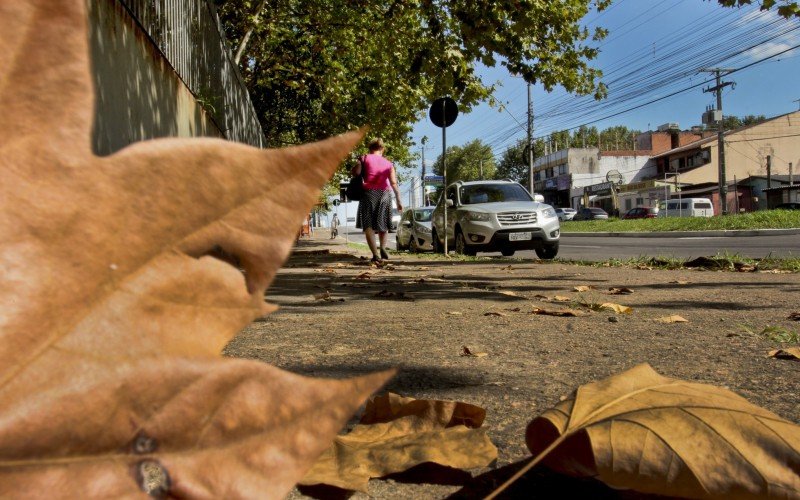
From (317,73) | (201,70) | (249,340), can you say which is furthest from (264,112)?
(249,340)

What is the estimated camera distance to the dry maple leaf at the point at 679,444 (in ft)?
2.21

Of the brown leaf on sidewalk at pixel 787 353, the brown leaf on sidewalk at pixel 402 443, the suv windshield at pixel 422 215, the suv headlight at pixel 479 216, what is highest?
the suv windshield at pixel 422 215

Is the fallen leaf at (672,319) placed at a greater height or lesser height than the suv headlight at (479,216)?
lesser

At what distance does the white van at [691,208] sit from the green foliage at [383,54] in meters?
27.5

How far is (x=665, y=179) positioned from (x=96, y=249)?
61643 millimetres

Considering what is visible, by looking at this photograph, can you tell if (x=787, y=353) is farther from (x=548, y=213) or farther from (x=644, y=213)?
(x=644, y=213)

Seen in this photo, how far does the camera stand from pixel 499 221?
1182 cm

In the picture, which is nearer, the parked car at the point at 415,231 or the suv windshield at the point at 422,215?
the parked car at the point at 415,231

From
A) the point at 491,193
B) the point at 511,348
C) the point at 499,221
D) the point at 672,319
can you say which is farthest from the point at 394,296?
the point at 491,193

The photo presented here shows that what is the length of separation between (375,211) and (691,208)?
39449 millimetres

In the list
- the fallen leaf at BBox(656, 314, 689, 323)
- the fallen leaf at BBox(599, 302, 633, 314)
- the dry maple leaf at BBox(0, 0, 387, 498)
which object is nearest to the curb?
the fallen leaf at BBox(599, 302, 633, 314)

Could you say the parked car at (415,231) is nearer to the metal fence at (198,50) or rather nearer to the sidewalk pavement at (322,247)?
the sidewalk pavement at (322,247)

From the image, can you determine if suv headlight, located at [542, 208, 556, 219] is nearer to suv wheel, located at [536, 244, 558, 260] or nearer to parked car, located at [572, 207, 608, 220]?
suv wheel, located at [536, 244, 558, 260]

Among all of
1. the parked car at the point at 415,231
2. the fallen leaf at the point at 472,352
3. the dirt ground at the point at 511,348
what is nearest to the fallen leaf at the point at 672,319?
the dirt ground at the point at 511,348
